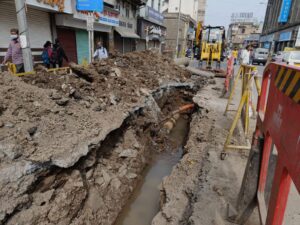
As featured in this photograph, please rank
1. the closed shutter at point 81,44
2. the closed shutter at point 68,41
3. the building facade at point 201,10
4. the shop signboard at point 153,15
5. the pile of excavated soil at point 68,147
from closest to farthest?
the pile of excavated soil at point 68,147
the closed shutter at point 68,41
the closed shutter at point 81,44
the shop signboard at point 153,15
the building facade at point 201,10

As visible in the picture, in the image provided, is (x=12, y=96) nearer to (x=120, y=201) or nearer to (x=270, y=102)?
(x=120, y=201)

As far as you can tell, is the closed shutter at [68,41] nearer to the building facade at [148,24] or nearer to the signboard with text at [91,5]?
the signboard with text at [91,5]

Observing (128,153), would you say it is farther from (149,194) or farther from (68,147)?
(68,147)

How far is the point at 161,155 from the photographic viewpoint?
6855 mm

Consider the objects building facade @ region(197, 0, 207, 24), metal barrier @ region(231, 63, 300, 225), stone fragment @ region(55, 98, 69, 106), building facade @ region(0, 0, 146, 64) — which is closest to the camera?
metal barrier @ region(231, 63, 300, 225)

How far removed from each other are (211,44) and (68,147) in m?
15.3

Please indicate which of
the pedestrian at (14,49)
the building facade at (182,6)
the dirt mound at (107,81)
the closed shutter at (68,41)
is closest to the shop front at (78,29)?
the closed shutter at (68,41)

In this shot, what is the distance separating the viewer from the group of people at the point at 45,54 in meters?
6.62

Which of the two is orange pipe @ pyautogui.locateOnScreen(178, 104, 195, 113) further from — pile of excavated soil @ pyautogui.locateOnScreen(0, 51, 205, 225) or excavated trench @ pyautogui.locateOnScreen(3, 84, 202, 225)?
pile of excavated soil @ pyautogui.locateOnScreen(0, 51, 205, 225)

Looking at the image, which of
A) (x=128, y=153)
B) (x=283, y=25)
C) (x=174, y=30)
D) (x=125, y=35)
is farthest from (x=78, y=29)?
A: (x=283, y=25)

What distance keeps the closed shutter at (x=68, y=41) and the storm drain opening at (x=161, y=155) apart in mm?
6120

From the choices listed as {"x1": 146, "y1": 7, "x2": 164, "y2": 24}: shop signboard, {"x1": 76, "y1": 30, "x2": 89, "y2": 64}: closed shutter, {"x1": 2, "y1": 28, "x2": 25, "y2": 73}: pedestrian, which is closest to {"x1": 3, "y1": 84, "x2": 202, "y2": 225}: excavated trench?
{"x1": 2, "y1": 28, "x2": 25, "y2": 73}: pedestrian

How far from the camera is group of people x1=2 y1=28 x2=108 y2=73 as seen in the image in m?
6.62

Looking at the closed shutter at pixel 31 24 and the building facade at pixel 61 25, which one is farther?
the building facade at pixel 61 25
